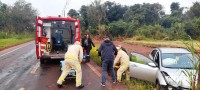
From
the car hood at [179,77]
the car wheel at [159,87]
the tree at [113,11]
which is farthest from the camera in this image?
the tree at [113,11]

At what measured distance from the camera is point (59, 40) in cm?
1714

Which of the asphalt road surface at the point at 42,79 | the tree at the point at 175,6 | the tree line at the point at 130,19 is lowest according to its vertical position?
the asphalt road surface at the point at 42,79

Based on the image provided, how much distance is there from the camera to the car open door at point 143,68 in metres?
9.98

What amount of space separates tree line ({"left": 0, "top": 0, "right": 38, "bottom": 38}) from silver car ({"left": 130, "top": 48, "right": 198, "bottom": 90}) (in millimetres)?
64147

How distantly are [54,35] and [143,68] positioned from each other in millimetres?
7952

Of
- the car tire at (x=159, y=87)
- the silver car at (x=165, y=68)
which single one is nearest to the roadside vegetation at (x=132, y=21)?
the silver car at (x=165, y=68)

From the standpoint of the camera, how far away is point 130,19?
2206 inches

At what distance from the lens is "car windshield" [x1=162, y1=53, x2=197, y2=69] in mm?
10062

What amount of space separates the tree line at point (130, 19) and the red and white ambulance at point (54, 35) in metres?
24.2

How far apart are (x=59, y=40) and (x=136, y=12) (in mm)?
42105

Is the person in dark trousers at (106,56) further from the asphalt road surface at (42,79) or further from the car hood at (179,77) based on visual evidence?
the car hood at (179,77)

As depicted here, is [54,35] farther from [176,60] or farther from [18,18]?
[18,18]

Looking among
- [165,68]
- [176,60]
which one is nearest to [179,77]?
[165,68]

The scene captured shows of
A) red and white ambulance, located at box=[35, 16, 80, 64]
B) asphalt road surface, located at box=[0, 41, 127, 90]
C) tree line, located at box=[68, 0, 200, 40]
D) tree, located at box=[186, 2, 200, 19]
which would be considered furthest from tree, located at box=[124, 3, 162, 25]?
asphalt road surface, located at box=[0, 41, 127, 90]
